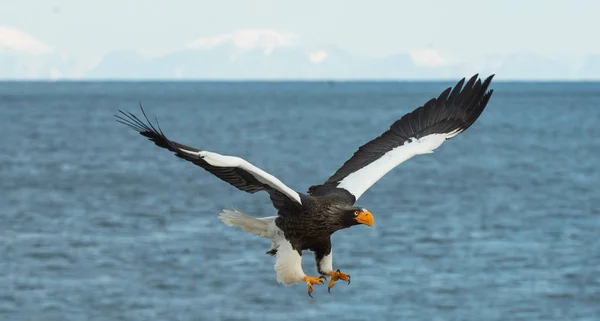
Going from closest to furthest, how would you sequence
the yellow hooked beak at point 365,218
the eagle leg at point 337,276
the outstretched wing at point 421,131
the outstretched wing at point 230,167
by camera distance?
1. the outstretched wing at point 230,167
2. the yellow hooked beak at point 365,218
3. the eagle leg at point 337,276
4. the outstretched wing at point 421,131

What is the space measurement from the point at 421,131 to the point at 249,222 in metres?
2.57

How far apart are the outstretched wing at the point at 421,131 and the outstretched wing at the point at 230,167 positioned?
1401 millimetres

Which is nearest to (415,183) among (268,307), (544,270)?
(544,270)

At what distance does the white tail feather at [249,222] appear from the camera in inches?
443

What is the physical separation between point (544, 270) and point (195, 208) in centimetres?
1436

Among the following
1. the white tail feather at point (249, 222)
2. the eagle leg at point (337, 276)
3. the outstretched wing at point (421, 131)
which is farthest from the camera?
the outstretched wing at point (421, 131)

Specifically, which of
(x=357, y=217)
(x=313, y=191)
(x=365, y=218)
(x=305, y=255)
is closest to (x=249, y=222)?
(x=313, y=191)

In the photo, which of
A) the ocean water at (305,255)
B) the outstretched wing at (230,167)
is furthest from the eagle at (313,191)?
the ocean water at (305,255)

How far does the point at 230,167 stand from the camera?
34.6 feet

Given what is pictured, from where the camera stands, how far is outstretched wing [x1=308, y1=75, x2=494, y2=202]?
1223 cm

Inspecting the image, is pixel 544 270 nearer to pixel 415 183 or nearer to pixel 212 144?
pixel 415 183

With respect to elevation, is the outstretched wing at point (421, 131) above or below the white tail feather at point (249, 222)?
above

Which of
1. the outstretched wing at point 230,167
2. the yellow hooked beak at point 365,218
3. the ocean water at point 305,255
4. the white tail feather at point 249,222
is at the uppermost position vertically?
the outstretched wing at point 230,167

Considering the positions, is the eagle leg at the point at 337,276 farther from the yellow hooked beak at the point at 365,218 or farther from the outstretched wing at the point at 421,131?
the outstretched wing at the point at 421,131
